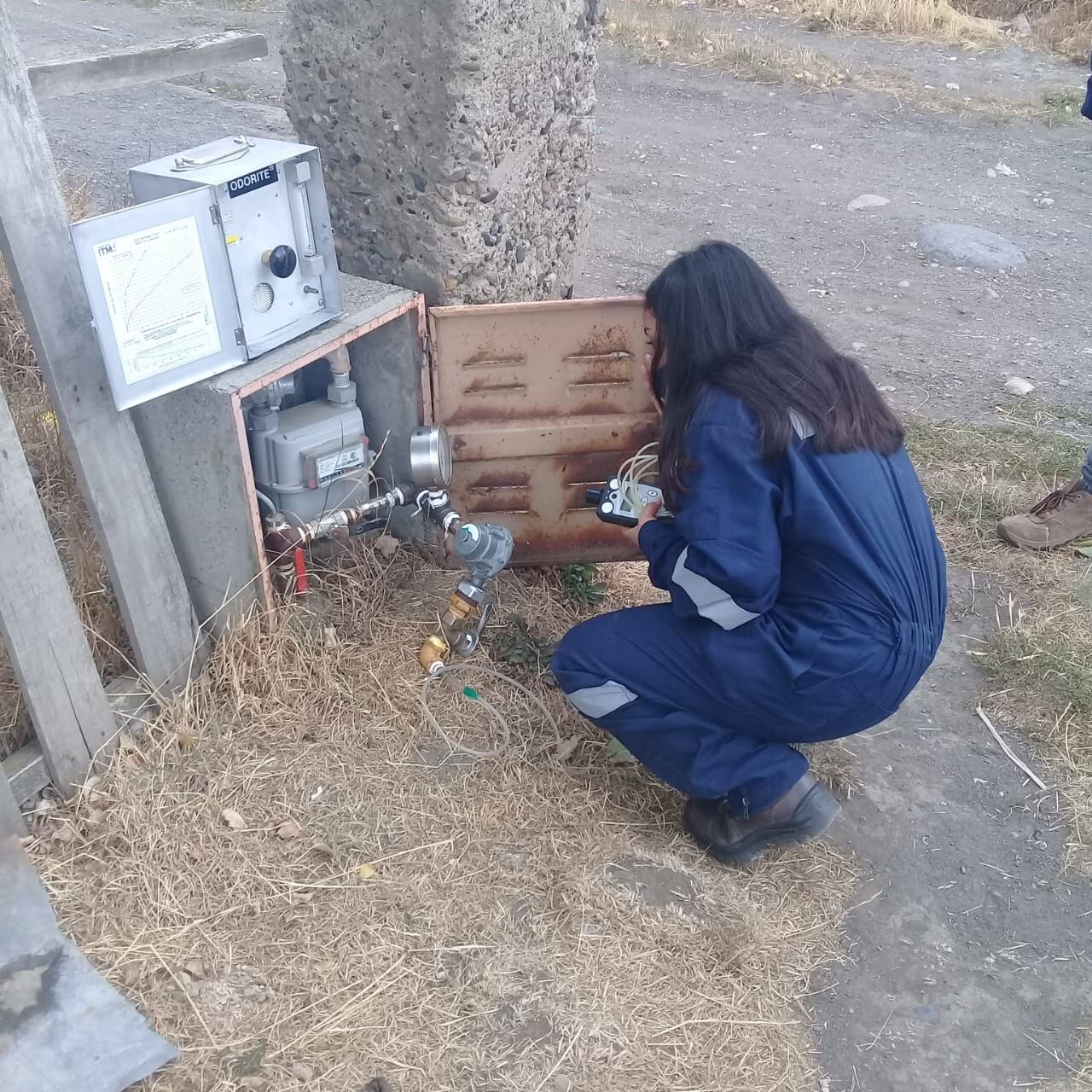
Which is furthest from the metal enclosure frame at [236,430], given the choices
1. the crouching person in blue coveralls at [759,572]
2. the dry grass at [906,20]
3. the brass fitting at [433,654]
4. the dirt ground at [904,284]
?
the dry grass at [906,20]

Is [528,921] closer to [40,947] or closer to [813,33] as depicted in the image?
[40,947]

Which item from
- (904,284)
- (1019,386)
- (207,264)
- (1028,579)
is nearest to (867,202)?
(904,284)

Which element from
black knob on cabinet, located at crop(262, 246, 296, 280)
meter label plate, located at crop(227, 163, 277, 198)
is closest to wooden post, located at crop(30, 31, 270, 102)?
meter label plate, located at crop(227, 163, 277, 198)

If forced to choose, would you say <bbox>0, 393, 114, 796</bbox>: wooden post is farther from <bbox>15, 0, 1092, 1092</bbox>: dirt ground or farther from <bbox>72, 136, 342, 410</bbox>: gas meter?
<bbox>15, 0, 1092, 1092</bbox>: dirt ground

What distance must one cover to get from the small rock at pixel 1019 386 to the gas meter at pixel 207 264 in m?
3.62

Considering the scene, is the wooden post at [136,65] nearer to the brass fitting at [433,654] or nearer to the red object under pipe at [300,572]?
the red object under pipe at [300,572]

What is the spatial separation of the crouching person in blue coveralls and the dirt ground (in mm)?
436

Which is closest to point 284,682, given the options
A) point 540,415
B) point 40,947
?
point 40,947

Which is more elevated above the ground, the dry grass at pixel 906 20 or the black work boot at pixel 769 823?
the dry grass at pixel 906 20

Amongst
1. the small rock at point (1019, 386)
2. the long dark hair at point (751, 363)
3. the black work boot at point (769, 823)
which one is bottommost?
the small rock at point (1019, 386)

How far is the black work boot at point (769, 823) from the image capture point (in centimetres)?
273

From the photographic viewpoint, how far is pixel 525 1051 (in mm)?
2275

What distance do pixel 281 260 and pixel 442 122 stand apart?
67cm

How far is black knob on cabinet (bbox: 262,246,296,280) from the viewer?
2758 mm
